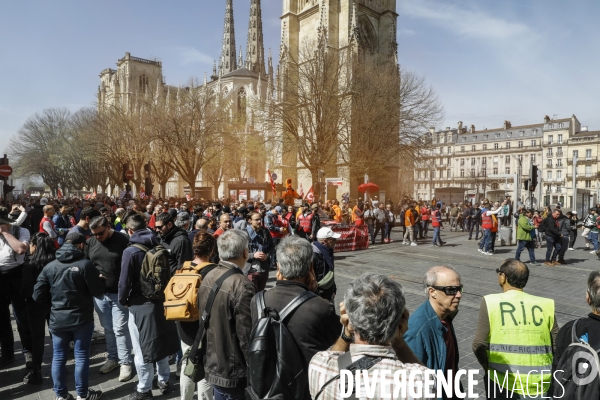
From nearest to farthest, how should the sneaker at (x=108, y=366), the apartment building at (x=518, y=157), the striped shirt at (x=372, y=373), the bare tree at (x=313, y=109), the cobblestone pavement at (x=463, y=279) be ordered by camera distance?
the striped shirt at (x=372, y=373) → the cobblestone pavement at (x=463, y=279) → the sneaker at (x=108, y=366) → the bare tree at (x=313, y=109) → the apartment building at (x=518, y=157)

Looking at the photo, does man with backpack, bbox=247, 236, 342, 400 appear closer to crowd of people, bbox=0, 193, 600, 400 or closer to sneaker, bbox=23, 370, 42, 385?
crowd of people, bbox=0, 193, 600, 400

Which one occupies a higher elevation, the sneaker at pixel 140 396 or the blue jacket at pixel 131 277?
the blue jacket at pixel 131 277

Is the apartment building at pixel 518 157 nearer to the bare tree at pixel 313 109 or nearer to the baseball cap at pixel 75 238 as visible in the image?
the bare tree at pixel 313 109

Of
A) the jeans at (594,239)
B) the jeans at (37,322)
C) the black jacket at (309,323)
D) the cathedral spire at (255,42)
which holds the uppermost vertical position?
the cathedral spire at (255,42)

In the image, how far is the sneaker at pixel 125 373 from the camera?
171 inches

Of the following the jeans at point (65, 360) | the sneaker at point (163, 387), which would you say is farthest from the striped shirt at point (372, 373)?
the jeans at point (65, 360)

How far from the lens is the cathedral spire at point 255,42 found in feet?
278

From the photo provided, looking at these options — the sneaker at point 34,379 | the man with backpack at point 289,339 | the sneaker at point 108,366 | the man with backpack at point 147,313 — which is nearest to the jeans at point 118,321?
the sneaker at point 108,366

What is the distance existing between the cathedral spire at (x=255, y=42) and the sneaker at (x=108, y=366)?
85294mm

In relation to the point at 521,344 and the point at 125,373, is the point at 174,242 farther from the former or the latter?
the point at 521,344

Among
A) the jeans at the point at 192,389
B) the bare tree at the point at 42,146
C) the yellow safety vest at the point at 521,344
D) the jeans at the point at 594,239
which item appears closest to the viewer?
the yellow safety vest at the point at 521,344

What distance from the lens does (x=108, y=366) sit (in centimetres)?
457

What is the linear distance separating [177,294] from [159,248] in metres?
0.82

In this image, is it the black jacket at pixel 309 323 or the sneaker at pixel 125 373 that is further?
the sneaker at pixel 125 373
